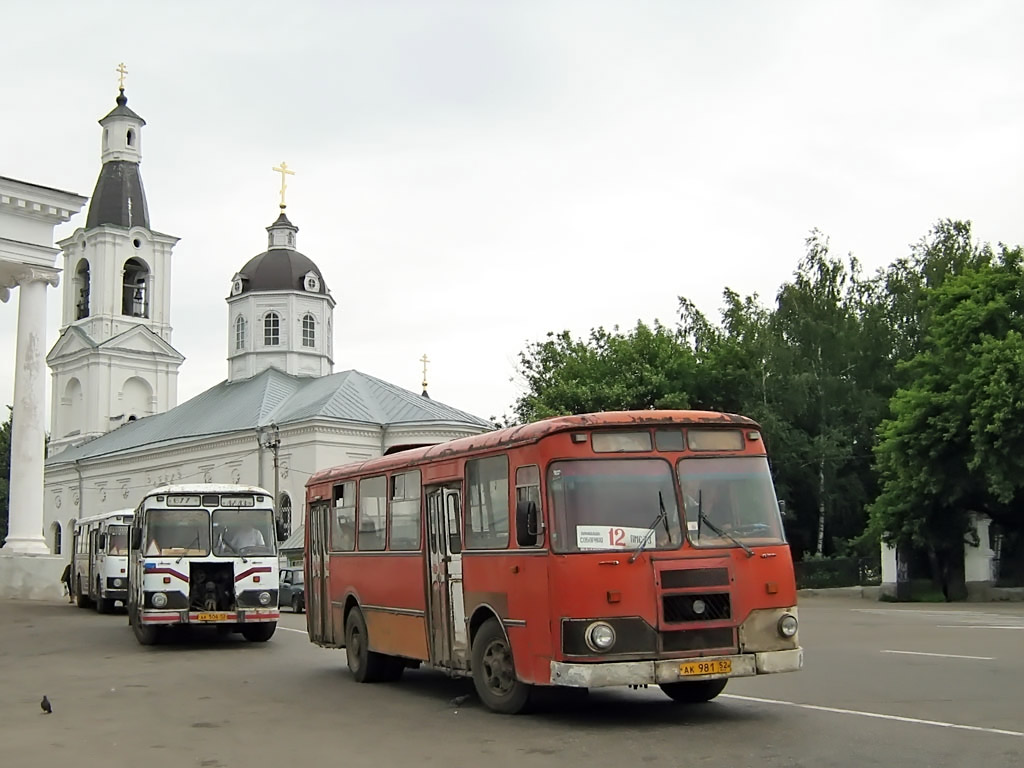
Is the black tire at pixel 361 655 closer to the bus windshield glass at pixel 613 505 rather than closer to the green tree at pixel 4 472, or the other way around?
the bus windshield glass at pixel 613 505

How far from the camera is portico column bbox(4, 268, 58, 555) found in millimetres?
33500

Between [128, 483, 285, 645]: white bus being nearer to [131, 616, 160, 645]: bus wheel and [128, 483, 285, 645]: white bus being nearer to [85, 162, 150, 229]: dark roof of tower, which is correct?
[131, 616, 160, 645]: bus wheel

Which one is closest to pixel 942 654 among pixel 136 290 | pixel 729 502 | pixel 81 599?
pixel 729 502

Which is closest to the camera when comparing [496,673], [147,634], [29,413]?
[496,673]

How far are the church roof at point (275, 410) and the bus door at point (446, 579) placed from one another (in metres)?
51.6

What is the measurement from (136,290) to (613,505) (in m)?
73.6

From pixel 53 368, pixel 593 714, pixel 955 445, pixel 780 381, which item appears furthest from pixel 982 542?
pixel 53 368

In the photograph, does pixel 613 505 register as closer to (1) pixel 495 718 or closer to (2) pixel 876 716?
(1) pixel 495 718

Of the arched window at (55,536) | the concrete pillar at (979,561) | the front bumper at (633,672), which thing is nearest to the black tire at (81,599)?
the concrete pillar at (979,561)

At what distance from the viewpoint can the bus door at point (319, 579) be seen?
666 inches

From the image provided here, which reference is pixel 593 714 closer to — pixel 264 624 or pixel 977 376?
pixel 264 624

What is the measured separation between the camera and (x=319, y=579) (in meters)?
17.3

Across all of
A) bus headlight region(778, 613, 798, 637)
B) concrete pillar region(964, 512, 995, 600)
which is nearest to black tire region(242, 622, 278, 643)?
bus headlight region(778, 613, 798, 637)

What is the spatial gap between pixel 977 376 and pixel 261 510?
22745 mm
